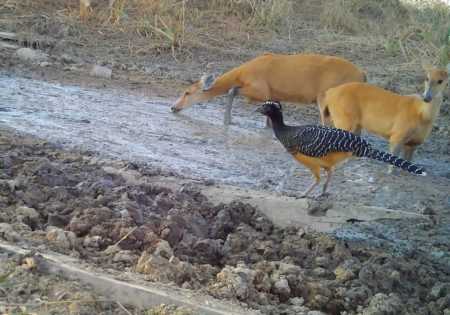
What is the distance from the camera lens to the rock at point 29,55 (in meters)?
10.9

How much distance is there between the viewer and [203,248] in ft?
14.1

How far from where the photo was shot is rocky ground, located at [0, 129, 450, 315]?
12.0 feet

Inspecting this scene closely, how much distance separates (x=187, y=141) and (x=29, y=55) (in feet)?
14.7

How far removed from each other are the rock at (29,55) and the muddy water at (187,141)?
126cm

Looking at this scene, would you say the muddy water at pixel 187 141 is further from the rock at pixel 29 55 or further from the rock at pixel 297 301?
the rock at pixel 297 301

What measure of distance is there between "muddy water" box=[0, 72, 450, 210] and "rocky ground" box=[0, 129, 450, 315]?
1.05 m

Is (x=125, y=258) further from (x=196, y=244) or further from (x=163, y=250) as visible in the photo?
(x=196, y=244)

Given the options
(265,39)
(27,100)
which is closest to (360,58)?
(265,39)

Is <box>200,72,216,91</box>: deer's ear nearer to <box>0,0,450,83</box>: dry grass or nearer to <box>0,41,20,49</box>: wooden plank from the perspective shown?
<box>0,0,450,83</box>: dry grass

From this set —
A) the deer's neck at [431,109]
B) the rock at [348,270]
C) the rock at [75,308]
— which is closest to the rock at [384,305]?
the rock at [348,270]

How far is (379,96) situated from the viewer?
7723 millimetres

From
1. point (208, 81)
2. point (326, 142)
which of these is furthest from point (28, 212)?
point (208, 81)

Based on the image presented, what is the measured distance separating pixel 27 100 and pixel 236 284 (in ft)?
18.5

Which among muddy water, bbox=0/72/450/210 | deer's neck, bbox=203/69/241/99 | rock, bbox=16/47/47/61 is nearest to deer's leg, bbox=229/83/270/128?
deer's neck, bbox=203/69/241/99
